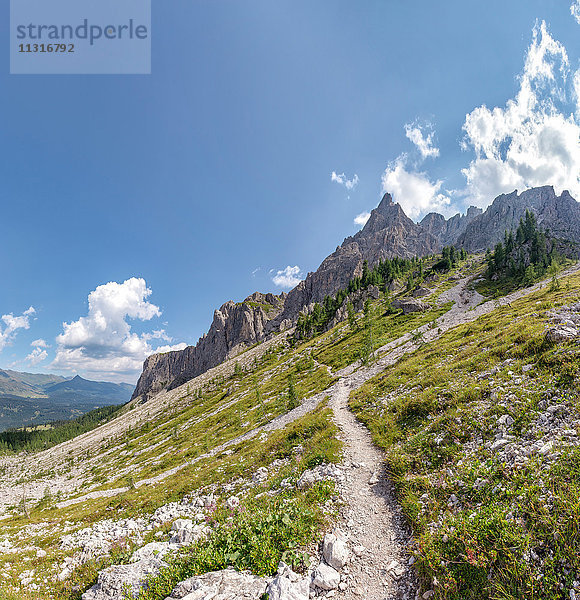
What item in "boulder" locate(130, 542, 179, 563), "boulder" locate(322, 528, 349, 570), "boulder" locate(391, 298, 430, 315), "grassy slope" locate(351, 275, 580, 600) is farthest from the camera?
"boulder" locate(391, 298, 430, 315)

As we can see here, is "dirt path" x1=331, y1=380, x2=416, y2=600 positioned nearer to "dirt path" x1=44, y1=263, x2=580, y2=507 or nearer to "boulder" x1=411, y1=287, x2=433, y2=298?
"dirt path" x1=44, y1=263, x2=580, y2=507

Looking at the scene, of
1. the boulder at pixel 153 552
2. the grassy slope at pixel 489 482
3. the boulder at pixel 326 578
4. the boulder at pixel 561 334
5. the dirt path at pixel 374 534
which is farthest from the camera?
the boulder at pixel 561 334

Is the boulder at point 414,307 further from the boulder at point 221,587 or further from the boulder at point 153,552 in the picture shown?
the boulder at point 221,587

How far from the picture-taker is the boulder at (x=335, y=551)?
22.8 ft

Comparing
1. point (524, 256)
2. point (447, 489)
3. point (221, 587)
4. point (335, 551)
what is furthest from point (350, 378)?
point (524, 256)

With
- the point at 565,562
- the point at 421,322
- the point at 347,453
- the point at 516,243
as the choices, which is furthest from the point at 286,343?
the point at 565,562

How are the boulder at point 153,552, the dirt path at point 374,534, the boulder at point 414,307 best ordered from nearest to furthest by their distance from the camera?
the dirt path at point 374,534 < the boulder at point 153,552 < the boulder at point 414,307

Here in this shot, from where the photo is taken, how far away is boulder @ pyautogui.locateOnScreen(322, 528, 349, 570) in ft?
22.8

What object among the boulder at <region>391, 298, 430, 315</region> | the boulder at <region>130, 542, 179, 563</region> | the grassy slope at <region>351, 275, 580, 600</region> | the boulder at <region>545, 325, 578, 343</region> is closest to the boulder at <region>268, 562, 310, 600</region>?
the grassy slope at <region>351, 275, 580, 600</region>

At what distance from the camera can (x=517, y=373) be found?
14.1 metres

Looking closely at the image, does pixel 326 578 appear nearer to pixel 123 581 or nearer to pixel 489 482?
pixel 489 482

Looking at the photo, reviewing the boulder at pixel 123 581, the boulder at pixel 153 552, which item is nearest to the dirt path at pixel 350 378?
the boulder at pixel 153 552

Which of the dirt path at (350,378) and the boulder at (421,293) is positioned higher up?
the boulder at (421,293)

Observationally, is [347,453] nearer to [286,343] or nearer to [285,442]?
[285,442]
